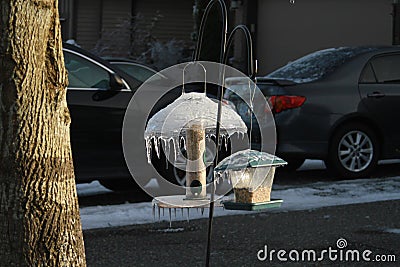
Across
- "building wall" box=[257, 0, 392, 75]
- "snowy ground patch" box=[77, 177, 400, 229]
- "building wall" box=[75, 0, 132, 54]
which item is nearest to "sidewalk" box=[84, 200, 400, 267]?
"snowy ground patch" box=[77, 177, 400, 229]

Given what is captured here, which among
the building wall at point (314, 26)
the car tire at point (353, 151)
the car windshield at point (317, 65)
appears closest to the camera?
the car tire at point (353, 151)

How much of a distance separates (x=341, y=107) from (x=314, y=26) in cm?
1005

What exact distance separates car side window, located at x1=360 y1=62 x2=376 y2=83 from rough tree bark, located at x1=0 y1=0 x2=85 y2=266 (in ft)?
22.0

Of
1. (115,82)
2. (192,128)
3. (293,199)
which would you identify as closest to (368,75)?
(293,199)

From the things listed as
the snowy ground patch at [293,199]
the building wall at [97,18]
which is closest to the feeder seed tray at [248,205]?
the snowy ground patch at [293,199]

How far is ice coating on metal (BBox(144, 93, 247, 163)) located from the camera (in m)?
3.97

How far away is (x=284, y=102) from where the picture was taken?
973 cm

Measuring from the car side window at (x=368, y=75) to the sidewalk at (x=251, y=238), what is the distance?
7.90 feet

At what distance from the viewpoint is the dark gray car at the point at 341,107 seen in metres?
9.78

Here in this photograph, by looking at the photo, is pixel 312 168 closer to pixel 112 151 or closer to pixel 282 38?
pixel 112 151

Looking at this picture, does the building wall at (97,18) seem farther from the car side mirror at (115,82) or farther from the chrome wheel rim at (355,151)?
the car side mirror at (115,82)

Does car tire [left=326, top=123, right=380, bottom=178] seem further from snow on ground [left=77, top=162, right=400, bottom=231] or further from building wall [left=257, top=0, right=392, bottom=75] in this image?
building wall [left=257, top=0, right=392, bottom=75]

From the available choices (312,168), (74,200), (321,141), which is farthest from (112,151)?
(74,200)

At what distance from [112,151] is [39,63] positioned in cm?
478
